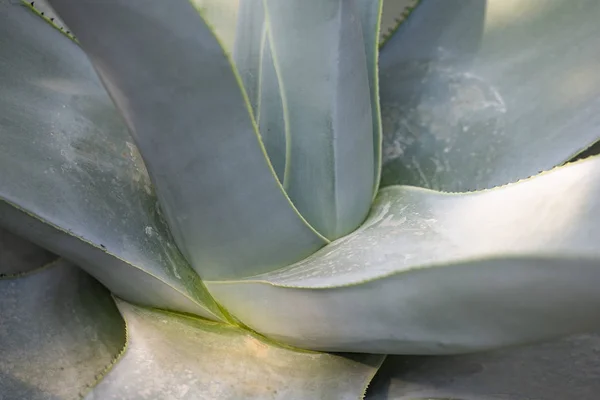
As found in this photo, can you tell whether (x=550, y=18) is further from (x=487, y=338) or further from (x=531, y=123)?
(x=487, y=338)

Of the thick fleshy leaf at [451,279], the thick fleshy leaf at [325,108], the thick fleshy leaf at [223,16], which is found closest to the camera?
the thick fleshy leaf at [451,279]

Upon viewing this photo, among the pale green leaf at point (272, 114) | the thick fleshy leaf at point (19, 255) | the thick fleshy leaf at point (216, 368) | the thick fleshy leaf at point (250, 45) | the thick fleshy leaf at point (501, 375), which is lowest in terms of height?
the thick fleshy leaf at point (501, 375)

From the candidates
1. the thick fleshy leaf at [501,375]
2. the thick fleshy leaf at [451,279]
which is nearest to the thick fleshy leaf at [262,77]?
the thick fleshy leaf at [451,279]

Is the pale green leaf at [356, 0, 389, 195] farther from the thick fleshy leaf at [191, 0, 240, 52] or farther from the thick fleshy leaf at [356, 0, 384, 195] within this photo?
the thick fleshy leaf at [191, 0, 240, 52]

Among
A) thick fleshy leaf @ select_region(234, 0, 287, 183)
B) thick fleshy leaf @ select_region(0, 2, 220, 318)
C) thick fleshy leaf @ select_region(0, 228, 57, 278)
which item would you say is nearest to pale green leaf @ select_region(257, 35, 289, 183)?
thick fleshy leaf @ select_region(234, 0, 287, 183)

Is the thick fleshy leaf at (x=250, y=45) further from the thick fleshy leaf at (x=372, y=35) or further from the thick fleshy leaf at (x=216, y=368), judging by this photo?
the thick fleshy leaf at (x=216, y=368)

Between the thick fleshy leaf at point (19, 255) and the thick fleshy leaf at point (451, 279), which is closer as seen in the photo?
the thick fleshy leaf at point (451, 279)

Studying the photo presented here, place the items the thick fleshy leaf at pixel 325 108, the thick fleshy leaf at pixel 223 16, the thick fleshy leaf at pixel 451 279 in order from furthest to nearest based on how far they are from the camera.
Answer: the thick fleshy leaf at pixel 223 16, the thick fleshy leaf at pixel 325 108, the thick fleshy leaf at pixel 451 279
